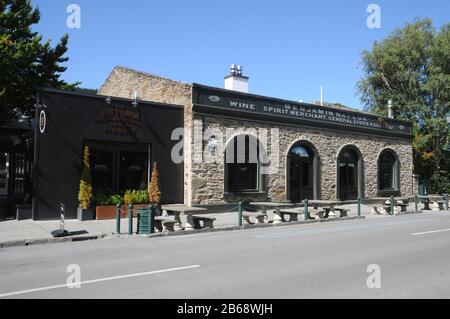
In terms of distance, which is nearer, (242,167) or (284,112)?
(242,167)

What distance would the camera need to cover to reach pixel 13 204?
16781mm

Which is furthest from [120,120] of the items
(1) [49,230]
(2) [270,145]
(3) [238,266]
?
(3) [238,266]

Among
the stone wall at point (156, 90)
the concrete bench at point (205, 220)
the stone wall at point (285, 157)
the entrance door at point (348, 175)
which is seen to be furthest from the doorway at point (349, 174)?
the concrete bench at point (205, 220)

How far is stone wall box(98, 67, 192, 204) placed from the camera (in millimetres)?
17562

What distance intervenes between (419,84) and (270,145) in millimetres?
15931

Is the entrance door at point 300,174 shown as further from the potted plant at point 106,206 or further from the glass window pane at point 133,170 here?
the potted plant at point 106,206

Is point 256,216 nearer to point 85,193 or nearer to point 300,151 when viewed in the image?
point 85,193

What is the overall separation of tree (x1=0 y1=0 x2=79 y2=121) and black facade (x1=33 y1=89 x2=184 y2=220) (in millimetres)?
2006

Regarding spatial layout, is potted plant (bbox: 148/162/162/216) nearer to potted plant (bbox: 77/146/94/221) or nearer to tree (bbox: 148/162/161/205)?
tree (bbox: 148/162/161/205)

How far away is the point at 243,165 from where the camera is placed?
747 inches

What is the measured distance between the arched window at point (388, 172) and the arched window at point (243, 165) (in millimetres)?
8882
